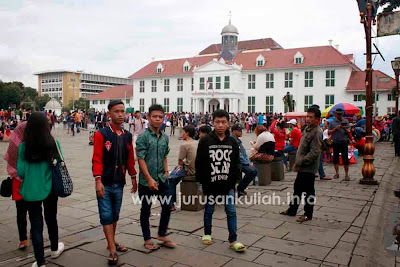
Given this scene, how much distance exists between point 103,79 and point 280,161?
437ft

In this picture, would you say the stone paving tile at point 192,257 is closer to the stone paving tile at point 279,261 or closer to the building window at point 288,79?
the stone paving tile at point 279,261

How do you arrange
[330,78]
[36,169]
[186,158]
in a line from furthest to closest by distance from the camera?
1. [330,78]
2. [186,158]
3. [36,169]

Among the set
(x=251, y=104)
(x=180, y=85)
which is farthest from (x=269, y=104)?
(x=180, y=85)

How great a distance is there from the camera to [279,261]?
4.07m

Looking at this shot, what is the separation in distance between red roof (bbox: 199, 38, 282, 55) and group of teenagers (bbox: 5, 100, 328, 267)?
6469 cm

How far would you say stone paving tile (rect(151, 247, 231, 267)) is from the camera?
3.99 m

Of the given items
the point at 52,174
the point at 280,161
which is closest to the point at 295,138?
the point at 280,161

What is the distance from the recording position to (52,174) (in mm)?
3904

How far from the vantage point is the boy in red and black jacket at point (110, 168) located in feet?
13.0

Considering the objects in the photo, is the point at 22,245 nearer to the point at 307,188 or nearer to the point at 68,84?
the point at 307,188

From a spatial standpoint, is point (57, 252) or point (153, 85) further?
point (153, 85)

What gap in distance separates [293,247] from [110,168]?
239 centimetres

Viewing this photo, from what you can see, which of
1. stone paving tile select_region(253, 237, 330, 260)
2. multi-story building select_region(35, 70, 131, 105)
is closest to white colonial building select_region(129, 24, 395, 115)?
stone paving tile select_region(253, 237, 330, 260)

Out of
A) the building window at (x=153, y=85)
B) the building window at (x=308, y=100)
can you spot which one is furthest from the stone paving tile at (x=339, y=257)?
the building window at (x=153, y=85)
